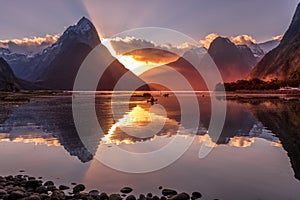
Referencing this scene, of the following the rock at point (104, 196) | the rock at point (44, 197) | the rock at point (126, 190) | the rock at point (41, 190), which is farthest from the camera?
the rock at point (126, 190)

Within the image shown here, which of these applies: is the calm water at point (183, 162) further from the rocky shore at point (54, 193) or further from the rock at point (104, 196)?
the rock at point (104, 196)

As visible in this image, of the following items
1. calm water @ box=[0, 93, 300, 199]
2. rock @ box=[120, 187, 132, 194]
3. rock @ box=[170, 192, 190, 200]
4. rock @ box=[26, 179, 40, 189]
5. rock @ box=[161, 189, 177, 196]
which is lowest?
calm water @ box=[0, 93, 300, 199]

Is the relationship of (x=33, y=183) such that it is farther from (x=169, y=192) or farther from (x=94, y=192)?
(x=169, y=192)

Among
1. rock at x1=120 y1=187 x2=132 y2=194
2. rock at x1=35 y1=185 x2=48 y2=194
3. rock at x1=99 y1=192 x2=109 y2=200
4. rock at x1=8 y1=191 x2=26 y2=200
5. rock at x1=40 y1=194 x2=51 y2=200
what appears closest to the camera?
rock at x1=8 y1=191 x2=26 y2=200

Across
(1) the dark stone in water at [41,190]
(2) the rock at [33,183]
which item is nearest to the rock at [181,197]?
(1) the dark stone in water at [41,190]

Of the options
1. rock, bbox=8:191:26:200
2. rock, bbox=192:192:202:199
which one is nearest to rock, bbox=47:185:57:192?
rock, bbox=8:191:26:200

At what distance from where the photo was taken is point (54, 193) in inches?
551

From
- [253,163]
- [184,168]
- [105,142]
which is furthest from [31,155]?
[253,163]

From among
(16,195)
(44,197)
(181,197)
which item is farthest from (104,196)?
(16,195)

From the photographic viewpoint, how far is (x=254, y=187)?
16.1 meters

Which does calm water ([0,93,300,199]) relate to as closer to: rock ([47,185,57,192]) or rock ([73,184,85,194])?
rock ([73,184,85,194])

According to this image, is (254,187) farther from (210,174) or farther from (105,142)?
(105,142)

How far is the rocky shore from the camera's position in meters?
13.8

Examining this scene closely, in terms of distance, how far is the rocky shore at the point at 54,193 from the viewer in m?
13.8
